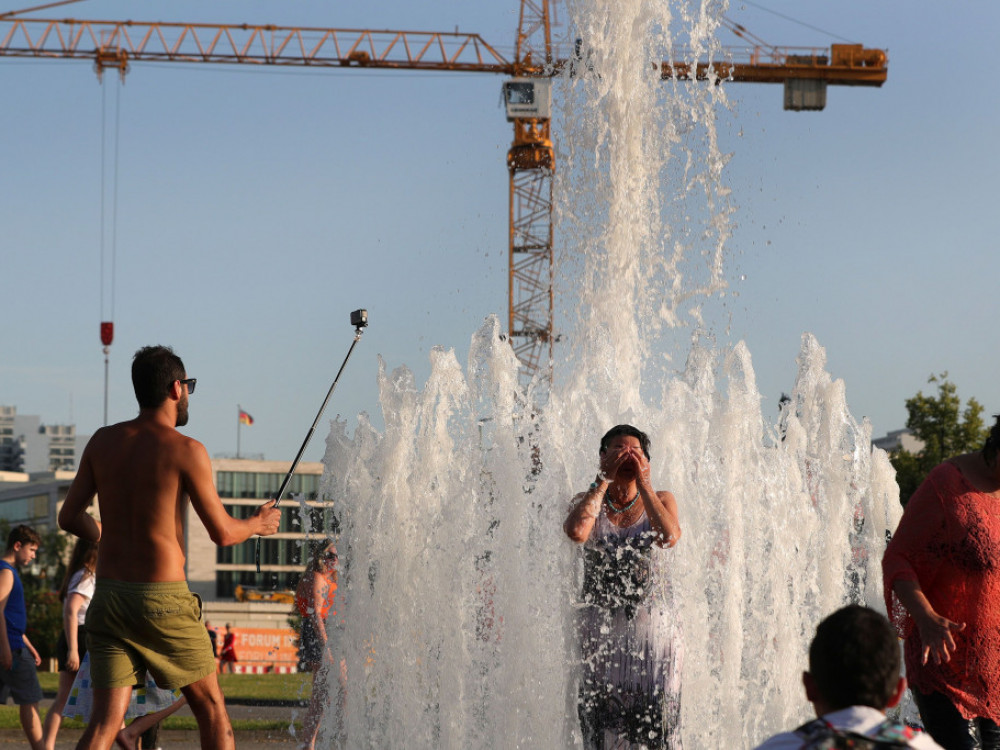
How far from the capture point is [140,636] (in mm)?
4605

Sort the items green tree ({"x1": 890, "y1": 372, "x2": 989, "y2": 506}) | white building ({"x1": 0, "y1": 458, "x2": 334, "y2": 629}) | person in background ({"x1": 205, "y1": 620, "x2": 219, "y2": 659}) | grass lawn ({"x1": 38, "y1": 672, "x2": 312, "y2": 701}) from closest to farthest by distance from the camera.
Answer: person in background ({"x1": 205, "y1": 620, "x2": 219, "y2": 659})
grass lawn ({"x1": 38, "y1": 672, "x2": 312, "y2": 701})
green tree ({"x1": 890, "y1": 372, "x2": 989, "y2": 506})
white building ({"x1": 0, "y1": 458, "x2": 334, "y2": 629})

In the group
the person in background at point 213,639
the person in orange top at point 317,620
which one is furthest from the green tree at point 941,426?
the person in orange top at point 317,620

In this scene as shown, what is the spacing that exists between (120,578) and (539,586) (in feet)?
8.67

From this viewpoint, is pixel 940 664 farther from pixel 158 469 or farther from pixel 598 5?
pixel 598 5

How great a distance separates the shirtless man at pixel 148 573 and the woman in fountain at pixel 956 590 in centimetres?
241

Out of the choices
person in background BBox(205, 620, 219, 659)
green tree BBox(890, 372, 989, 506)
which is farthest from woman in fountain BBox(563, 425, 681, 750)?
green tree BBox(890, 372, 989, 506)

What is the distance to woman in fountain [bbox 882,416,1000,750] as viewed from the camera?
164 inches

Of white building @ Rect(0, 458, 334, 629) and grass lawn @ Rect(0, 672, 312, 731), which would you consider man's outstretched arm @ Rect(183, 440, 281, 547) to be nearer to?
grass lawn @ Rect(0, 672, 312, 731)

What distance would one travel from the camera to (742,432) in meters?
8.32

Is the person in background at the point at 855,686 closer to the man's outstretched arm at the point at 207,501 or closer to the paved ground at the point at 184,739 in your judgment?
the man's outstretched arm at the point at 207,501

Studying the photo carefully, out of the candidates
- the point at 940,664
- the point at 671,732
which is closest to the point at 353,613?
the point at 671,732

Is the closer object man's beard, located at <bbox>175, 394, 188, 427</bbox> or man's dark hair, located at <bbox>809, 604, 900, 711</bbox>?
man's dark hair, located at <bbox>809, 604, 900, 711</bbox>

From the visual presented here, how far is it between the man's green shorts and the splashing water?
1.56m

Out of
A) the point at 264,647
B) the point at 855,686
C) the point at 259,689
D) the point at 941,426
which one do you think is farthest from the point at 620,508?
the point at 264,647
